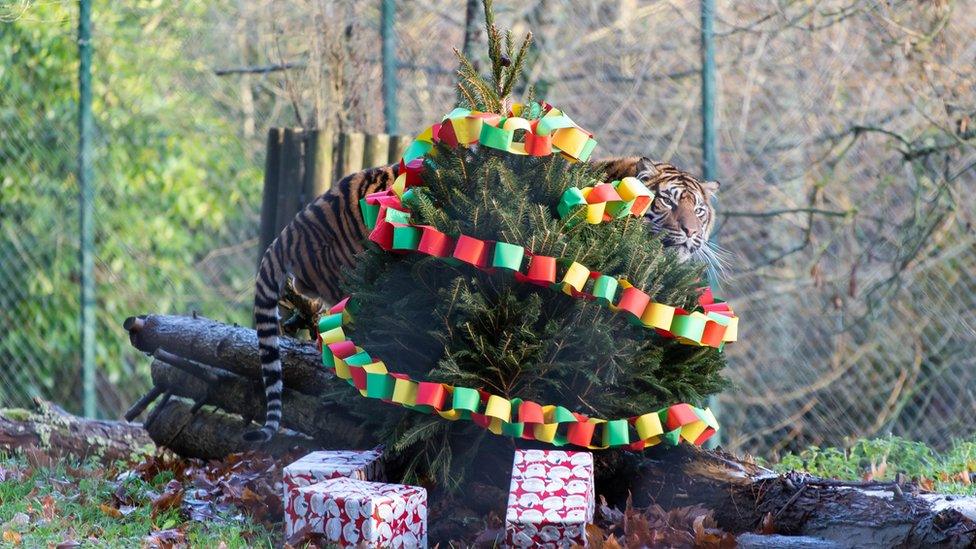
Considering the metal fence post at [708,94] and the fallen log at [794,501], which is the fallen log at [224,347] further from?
the metal fence post at [708,94]

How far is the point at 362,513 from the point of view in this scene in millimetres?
3508

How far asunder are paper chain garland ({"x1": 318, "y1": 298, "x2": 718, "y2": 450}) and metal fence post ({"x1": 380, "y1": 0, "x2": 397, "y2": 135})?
3828mm

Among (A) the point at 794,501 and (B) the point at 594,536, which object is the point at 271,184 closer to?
(B) the point at 594,536

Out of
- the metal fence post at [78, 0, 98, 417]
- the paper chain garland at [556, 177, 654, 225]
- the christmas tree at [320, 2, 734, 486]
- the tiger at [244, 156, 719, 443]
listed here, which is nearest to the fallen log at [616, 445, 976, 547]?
the christmas tree at [320, 2, 734, 486]

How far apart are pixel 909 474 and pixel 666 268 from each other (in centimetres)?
181

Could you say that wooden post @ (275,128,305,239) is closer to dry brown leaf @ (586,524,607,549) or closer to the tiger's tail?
the tiger's tail

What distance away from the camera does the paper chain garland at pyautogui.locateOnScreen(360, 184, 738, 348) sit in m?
3.69

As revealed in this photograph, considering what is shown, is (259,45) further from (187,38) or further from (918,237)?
(918,237)

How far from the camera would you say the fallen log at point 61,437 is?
544 centimetres

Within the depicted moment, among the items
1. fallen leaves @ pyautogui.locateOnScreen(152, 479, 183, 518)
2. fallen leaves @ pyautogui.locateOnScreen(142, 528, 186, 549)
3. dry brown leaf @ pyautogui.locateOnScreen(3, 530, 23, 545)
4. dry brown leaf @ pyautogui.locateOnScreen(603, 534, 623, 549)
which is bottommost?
fallen leaves @ pyautogui.locateOnScreen(152, 479, 183, 518)

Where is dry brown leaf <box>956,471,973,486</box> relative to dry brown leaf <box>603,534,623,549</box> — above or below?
below

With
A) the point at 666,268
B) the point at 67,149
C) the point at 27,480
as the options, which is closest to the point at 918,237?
the point at 666,268

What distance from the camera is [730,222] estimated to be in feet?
27.4

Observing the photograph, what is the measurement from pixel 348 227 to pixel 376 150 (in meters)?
1.45
